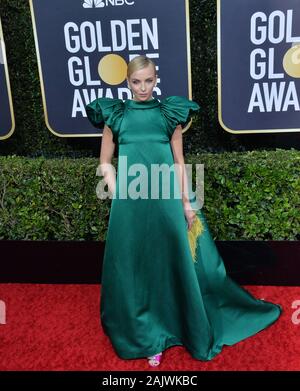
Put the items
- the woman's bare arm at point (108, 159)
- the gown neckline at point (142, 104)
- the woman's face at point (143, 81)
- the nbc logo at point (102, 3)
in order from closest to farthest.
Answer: the woman's face at point (143, 81)
the gown neckline at point (142, 104)
the woman's bare arm at point (108, 159)
the nbc logo at point (102, 3)

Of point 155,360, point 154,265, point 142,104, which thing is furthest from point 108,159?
point 155,360

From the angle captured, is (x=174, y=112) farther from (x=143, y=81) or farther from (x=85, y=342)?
(x=85, y=342)

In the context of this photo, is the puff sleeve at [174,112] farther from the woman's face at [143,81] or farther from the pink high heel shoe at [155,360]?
the pink high heel shoe at [155,360]

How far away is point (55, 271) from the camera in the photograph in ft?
12.0

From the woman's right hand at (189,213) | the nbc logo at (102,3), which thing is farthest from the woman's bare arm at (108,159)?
the nbc logo at (102,3)

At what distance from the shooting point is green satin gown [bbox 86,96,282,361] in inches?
89.1

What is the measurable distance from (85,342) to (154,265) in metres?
0.90

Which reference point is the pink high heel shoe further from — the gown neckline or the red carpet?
the gown neckline

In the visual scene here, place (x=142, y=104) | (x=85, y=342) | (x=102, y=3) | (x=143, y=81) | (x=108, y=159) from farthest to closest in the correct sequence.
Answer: (x=102, y=3)
(x=85, y=342)
(x=108, y=159)
(x=142, y=104)
(x=143, y=81)

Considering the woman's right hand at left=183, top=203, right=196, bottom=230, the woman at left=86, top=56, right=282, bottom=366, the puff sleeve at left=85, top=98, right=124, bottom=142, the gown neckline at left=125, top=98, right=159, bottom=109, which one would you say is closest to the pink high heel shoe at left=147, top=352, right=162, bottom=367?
the woman at left=86, top=56, right=282, bottom=366

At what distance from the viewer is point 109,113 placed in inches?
89.9

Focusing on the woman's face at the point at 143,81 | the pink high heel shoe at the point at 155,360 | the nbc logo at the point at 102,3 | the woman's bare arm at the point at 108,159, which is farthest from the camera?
the nbc logo at the point at 102,3

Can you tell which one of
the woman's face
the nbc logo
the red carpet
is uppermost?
the nbc logo

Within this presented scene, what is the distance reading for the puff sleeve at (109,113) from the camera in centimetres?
227
